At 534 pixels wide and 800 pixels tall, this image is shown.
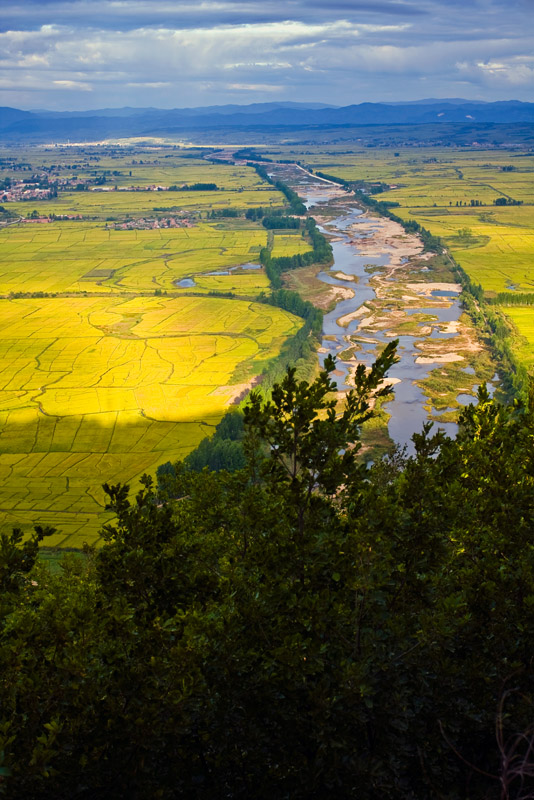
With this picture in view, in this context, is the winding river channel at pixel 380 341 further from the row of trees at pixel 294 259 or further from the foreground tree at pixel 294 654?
the foreground tree at pixel 294 654

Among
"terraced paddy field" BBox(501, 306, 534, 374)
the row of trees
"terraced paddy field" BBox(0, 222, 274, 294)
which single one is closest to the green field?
"terraced paddy field" BBox(0, 222, 274, 294)

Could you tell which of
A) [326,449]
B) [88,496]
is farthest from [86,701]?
[88,496]

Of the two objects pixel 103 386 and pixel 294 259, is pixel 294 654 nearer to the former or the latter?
pixel 103 386

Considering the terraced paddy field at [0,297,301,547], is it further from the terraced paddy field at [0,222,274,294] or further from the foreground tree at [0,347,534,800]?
the foreground tree at [0,347,534,800]

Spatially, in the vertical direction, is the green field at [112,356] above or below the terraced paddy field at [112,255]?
below

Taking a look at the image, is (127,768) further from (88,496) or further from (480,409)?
(88,496)

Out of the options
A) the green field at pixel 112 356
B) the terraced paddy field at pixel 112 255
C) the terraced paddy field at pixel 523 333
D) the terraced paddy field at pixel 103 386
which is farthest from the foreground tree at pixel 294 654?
the terraced paddy field at pixel 112 255
